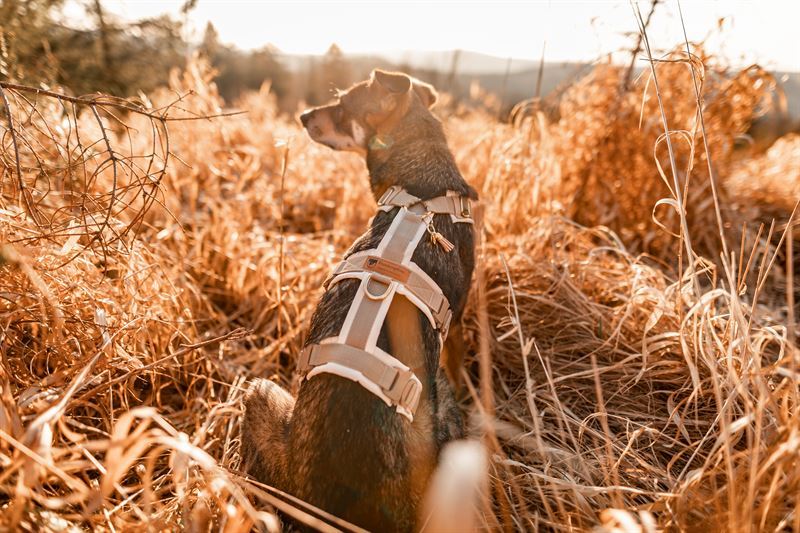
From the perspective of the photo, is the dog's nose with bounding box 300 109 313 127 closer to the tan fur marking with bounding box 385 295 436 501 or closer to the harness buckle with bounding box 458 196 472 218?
the harness buckle with bounding box 458 196 472 218

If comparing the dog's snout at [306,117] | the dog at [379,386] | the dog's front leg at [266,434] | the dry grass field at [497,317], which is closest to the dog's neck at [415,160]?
the dog at [379,386]

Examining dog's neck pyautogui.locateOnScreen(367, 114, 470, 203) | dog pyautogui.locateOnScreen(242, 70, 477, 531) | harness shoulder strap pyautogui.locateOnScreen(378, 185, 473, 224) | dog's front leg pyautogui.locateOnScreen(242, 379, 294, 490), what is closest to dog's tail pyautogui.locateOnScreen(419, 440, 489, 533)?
dog pyautogui.locateOnScreen(242, 70, 477, 531)

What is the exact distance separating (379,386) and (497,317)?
5.62 feet

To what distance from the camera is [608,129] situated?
13.6 ft

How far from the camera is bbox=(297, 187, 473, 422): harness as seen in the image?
1789 millimetres

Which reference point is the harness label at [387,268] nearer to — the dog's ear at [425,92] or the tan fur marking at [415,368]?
the tan fur marking at [415,368]

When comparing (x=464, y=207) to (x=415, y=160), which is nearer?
(x=464, y=207)

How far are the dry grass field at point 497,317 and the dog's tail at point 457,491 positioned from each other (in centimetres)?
12

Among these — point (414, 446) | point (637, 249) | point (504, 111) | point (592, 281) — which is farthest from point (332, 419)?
point (504, 111)

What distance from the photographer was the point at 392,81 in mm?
2912

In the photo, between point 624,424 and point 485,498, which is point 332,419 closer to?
point 485,498

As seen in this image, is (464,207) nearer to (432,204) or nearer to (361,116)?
(432,204)

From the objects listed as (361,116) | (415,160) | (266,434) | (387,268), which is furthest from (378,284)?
(361,116)

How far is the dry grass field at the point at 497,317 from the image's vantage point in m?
1.57
